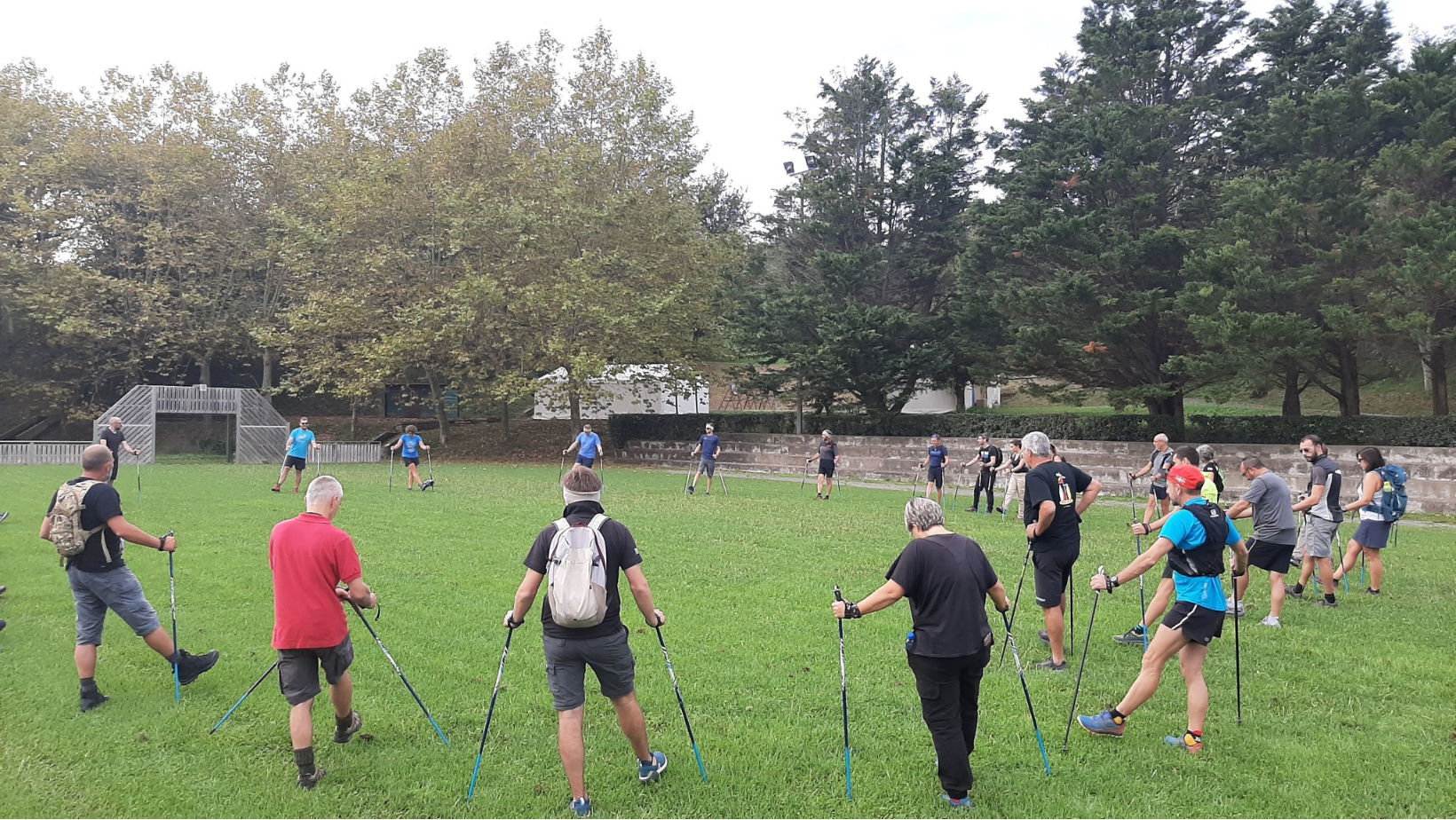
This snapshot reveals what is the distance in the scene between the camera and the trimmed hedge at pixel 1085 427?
67.3 feet

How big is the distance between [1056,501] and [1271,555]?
10.2 feet

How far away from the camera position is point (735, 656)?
24.1 ft

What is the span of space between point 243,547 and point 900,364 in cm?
2227

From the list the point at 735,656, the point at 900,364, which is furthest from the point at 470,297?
the point at 735,656

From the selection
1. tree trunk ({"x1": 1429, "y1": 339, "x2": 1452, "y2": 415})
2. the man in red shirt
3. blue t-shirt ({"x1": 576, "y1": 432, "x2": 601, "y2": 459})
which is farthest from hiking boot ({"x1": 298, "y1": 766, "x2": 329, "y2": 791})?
tree trunk ({"x1": 1429, "y1": 339, "x2": 1452, "y2": 415})

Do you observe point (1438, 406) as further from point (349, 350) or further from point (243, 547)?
point (349, 350)

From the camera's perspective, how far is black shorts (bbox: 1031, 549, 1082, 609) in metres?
7.20

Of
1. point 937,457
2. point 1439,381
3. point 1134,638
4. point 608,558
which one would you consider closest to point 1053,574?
point 1134,638

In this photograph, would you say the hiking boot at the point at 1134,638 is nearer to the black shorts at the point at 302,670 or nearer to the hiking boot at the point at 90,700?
the black shorts at the point at 302,670

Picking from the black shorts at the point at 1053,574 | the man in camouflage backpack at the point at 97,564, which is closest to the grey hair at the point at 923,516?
the black shorts at the point at 1053,574

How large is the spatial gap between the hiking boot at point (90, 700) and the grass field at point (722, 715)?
0.07m

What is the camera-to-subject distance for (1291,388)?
23766 millimetres

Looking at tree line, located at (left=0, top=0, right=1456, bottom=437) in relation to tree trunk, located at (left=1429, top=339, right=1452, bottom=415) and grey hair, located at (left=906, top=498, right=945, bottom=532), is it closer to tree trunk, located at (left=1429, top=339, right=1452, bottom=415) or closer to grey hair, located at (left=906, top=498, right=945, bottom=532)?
tree trunk, located at (left=1429, top=339, right=1452, bottom=415)

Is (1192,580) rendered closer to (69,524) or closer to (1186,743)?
(1186,743)
